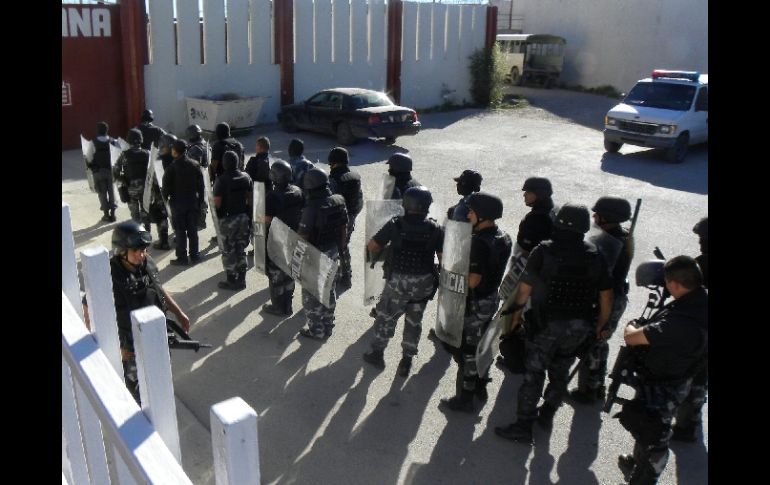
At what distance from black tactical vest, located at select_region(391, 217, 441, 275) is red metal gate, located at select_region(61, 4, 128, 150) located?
12.0 meters

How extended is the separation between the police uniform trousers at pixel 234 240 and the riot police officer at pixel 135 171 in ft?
6.04

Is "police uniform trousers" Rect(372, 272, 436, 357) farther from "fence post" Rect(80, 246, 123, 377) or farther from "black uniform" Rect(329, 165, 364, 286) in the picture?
"fence post" Rect(80, 246, 123, 377)

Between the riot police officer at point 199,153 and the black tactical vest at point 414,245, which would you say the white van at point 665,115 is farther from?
the black tactical vest at point 414,245

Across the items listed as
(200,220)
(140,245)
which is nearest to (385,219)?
(140,245)

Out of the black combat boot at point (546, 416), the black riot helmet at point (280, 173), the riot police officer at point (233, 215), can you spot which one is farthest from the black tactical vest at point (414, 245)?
the riot police officer at point (233, 215)

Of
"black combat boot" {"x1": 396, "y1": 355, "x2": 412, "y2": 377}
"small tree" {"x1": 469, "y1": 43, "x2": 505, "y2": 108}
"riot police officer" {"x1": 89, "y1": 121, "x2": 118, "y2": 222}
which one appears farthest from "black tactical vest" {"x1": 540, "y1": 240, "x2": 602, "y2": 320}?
"small tree" {"x1": 469, "y1": 43, "x2": 505, "y2": 108}

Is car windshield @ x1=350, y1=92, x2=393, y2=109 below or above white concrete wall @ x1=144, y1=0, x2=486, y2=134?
below

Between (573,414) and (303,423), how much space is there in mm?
2079

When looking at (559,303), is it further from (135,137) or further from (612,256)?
(135,137)

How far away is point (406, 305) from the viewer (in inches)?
209

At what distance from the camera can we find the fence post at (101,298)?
163cm

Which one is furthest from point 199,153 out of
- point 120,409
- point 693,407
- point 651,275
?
point 120,409

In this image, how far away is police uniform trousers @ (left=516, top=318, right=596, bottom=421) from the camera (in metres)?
4.35
